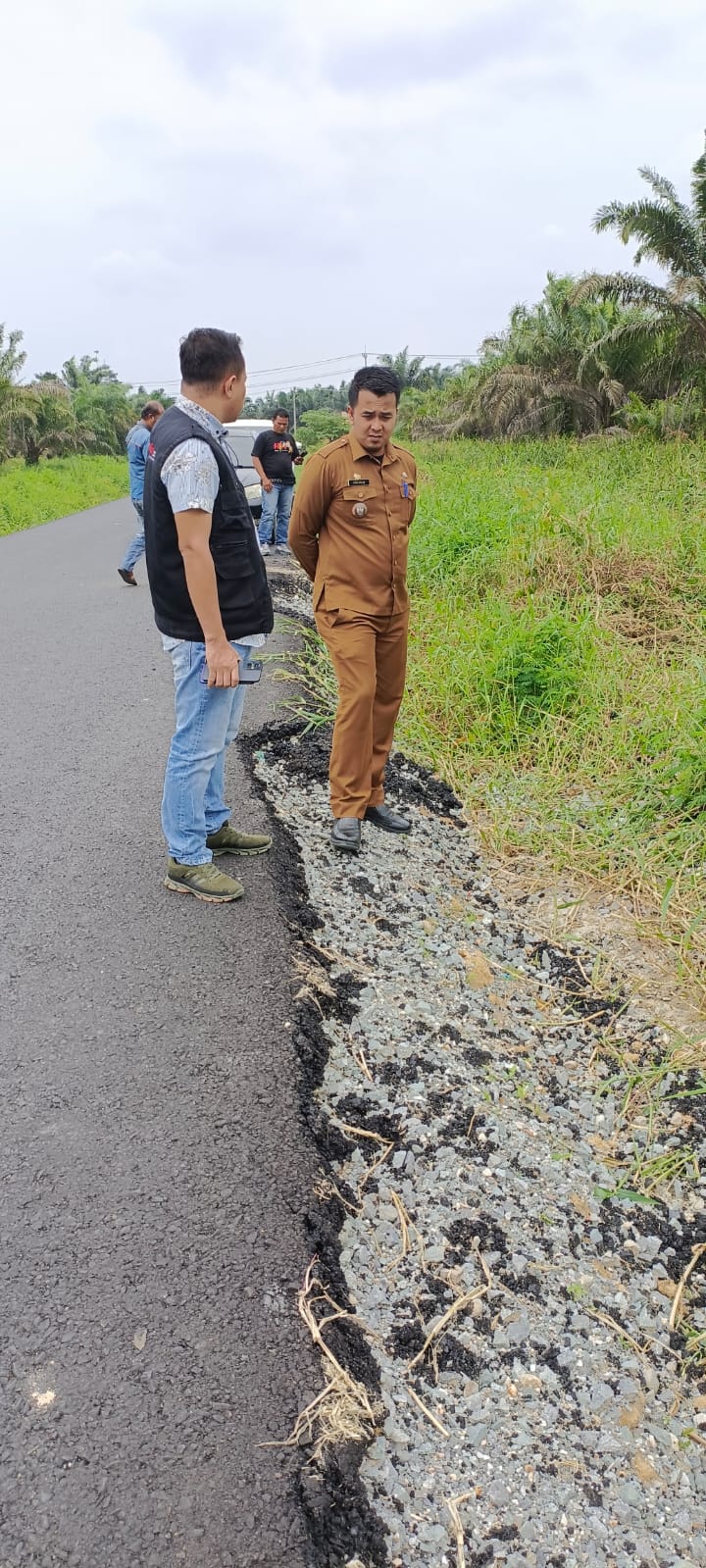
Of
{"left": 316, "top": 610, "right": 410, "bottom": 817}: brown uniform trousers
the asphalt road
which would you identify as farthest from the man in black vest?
{"left": 316, "top": 610, "right": 410, "bottom": 817}: brown uniform trousers

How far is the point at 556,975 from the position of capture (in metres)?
3.34

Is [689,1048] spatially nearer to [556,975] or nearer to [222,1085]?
[556,975]

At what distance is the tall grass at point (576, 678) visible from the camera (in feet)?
13.6

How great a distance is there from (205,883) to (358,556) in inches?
54.3

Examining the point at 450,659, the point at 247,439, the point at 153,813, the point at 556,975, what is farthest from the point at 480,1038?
the point at 247,439

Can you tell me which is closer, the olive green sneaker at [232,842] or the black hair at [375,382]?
the black hair at [375,382]

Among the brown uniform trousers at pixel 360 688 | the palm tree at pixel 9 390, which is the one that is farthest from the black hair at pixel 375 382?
the palm tree at pixel 9 390

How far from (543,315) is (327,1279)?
2166cm

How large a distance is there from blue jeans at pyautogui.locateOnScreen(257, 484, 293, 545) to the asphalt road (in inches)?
282

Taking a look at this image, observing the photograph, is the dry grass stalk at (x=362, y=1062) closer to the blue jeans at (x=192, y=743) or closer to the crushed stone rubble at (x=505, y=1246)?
the crushed stone rubble at (x=505, y=1246)

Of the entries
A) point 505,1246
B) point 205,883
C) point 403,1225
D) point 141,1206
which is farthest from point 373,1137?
point 205,883

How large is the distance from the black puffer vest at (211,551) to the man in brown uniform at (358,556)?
0.59 metres

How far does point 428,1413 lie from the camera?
177 cm

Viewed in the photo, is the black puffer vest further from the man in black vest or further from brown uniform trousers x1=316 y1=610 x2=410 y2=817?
brown uniform trousers x1=316 y1=610 x2=410 y2=817
